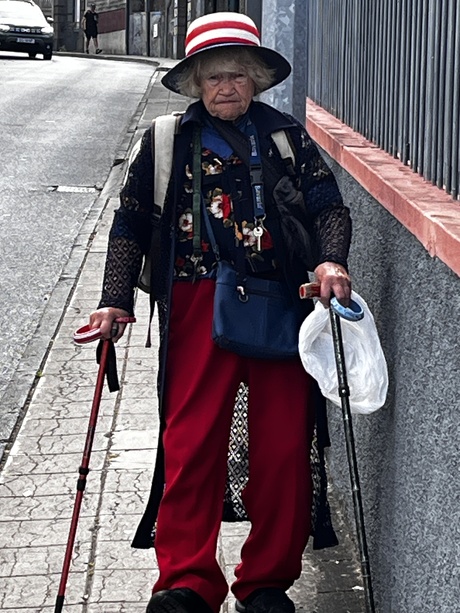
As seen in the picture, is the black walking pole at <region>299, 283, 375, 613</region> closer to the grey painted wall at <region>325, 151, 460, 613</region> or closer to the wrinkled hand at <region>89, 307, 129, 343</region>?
the grey painted wall at <region>325, 151, 460, 613</region>

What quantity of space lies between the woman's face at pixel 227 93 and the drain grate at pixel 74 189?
984 cm

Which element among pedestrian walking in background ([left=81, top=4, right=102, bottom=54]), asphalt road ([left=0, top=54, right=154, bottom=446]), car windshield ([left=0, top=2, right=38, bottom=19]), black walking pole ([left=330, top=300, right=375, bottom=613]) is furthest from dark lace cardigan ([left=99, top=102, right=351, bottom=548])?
pedestrian walking in background ([left=81, top=4, right=102, bottom=54])

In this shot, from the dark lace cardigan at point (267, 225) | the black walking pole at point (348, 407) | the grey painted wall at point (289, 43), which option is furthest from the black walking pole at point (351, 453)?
the grey painted wall at point (289, 43)

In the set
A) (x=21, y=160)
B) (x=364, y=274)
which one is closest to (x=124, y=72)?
(x=21, y=160)

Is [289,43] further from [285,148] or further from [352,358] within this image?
[352,358]

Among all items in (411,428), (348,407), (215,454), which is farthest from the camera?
(215,454)

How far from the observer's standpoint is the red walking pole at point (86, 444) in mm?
3974

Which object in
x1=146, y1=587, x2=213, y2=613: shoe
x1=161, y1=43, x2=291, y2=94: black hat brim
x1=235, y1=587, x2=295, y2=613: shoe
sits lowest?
x1=235, y1=587, x2=295, y2=613: shoe

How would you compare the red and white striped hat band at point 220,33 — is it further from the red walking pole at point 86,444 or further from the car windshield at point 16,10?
the car windshield at point 16,10

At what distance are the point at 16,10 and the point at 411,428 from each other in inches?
1468

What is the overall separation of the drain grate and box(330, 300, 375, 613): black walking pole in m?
10.3

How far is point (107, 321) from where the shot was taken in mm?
4133

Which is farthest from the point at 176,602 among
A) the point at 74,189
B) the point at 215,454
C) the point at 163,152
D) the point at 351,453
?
the point at 74,189

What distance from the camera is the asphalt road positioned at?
852 centimetres
